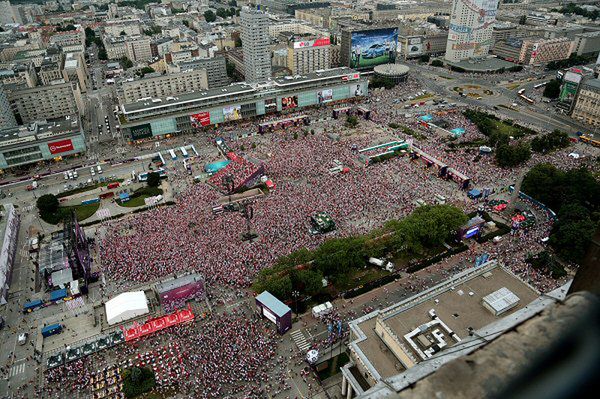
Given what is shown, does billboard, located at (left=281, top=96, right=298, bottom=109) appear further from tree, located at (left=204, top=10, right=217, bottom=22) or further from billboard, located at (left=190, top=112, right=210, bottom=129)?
tree, located at (left=204, top=10, right=217, bottom=22)

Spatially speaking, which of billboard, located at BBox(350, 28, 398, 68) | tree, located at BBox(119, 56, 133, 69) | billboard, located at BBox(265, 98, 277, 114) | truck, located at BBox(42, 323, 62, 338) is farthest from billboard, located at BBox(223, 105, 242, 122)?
tree, located at BBox(119, 56, 133, 69)

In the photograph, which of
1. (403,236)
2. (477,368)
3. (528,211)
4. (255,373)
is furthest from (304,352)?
(528,211)

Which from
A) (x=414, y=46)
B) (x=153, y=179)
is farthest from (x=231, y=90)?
(x=414, y=46)

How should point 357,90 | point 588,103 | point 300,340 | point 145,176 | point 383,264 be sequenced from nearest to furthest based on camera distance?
point 300,340 < point 383,264 < point 145,176 < point 588,103 < point 357,90

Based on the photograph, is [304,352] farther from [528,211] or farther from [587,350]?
[528,211]

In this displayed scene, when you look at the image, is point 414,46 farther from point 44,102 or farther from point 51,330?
point 51,330
